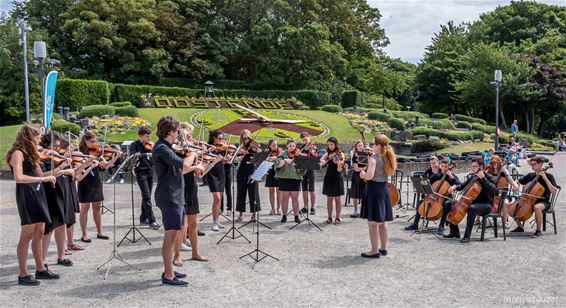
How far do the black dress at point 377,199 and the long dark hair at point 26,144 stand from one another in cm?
485

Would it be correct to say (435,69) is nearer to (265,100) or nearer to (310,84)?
(310,84)

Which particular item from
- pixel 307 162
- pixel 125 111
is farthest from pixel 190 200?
pixel 125 111

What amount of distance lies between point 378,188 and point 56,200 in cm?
484

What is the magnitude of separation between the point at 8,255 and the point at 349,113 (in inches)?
1246

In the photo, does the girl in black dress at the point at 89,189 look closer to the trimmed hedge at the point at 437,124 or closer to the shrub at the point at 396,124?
the shrub at the point at 396,124

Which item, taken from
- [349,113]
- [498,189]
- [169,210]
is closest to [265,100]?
[349,113]

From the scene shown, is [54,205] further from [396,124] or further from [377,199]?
[396,124]

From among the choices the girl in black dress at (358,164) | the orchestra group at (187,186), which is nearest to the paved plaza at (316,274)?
the orchestra group at (187,186)

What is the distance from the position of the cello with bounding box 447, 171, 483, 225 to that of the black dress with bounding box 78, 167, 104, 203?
6571 millimetres

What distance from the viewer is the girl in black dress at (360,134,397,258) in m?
8.04

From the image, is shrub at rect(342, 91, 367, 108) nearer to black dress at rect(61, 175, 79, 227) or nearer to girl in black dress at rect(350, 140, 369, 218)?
girl in black dress at rect(350, 140, 369, 218)

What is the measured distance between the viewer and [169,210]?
643 cm

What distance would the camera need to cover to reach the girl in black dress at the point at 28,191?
6.25 m

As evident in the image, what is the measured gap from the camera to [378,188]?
8.18 m
